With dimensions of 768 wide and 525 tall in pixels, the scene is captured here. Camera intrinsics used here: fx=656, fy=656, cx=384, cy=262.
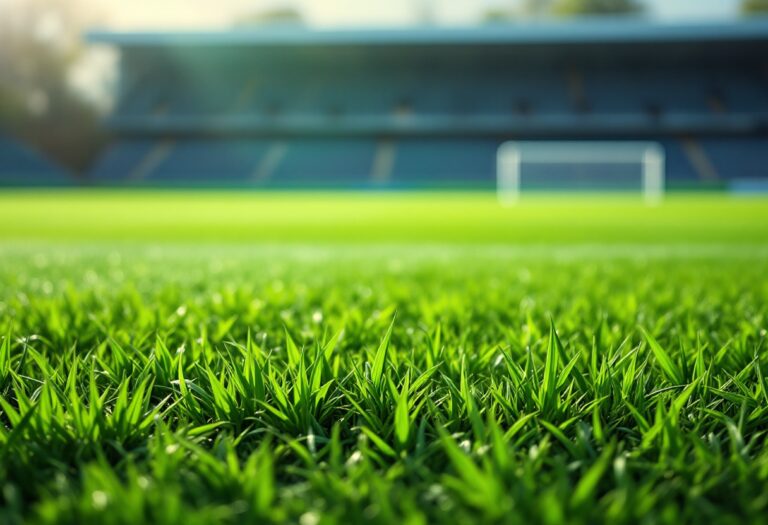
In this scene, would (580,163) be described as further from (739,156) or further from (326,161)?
(326,161)

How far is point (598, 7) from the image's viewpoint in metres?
52.2

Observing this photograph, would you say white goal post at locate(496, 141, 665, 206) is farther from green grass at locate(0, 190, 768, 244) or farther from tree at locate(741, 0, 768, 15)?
tree at locate(741, 0, 768, 15)

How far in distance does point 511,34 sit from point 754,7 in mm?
30132

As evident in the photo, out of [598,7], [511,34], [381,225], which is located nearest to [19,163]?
[511,34]

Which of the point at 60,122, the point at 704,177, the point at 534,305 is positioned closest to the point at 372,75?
the point at 704,177

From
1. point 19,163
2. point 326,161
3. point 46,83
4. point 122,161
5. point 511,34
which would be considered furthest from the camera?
point 46,83

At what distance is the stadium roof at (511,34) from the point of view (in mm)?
32656

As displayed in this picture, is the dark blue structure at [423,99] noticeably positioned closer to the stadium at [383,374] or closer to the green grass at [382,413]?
the stadium at [383,374]

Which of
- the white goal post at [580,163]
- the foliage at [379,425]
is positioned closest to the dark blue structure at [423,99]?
the white goal post at [580,163]

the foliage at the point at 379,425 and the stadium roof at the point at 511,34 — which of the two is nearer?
the foliage at the point at 379,425

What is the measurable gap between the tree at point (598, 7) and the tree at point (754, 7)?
300 inches

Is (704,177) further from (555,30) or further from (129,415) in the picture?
(129,415)

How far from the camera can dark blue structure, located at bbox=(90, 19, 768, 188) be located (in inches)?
1334

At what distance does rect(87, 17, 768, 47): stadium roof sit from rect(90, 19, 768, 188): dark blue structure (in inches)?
2.9
